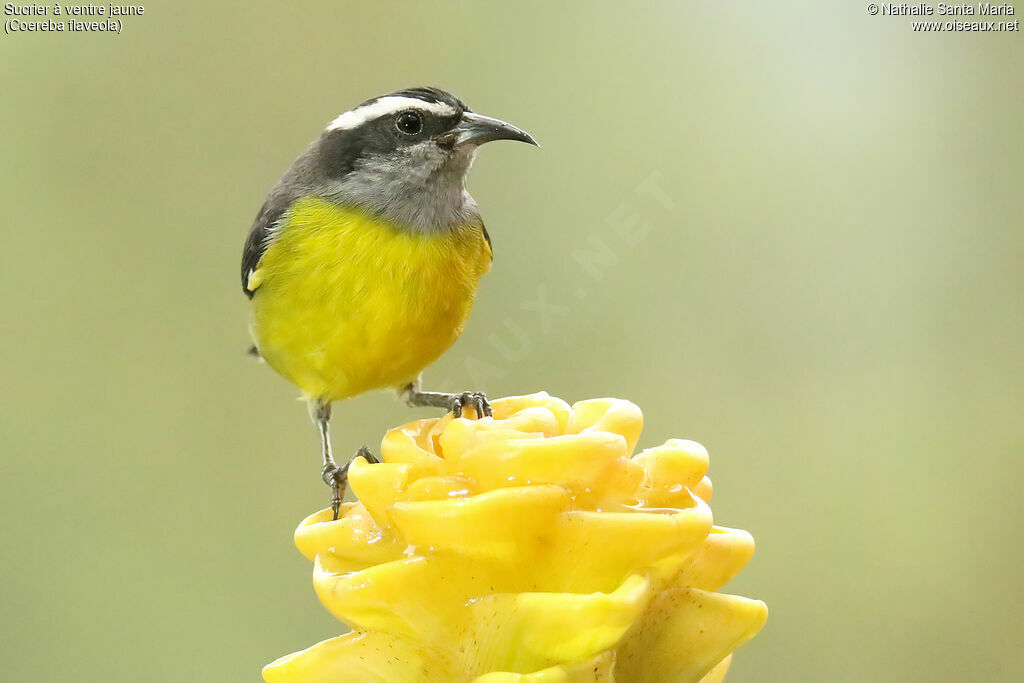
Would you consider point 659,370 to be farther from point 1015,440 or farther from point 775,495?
point 1015,440

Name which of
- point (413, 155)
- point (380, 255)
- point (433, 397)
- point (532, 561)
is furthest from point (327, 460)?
point (532, 561)

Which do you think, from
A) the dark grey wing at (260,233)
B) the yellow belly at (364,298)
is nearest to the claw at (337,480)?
the yellow belly at (364,298)

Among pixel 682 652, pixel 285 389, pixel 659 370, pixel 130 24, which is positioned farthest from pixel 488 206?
pixel 682 652

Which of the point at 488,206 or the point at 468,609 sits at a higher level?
the point at 488,206

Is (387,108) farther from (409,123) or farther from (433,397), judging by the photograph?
(433,397)

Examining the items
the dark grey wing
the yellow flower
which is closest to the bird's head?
the dark grey wing

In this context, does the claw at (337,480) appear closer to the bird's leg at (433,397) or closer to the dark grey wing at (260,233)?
the bird's leg at (433,397)
